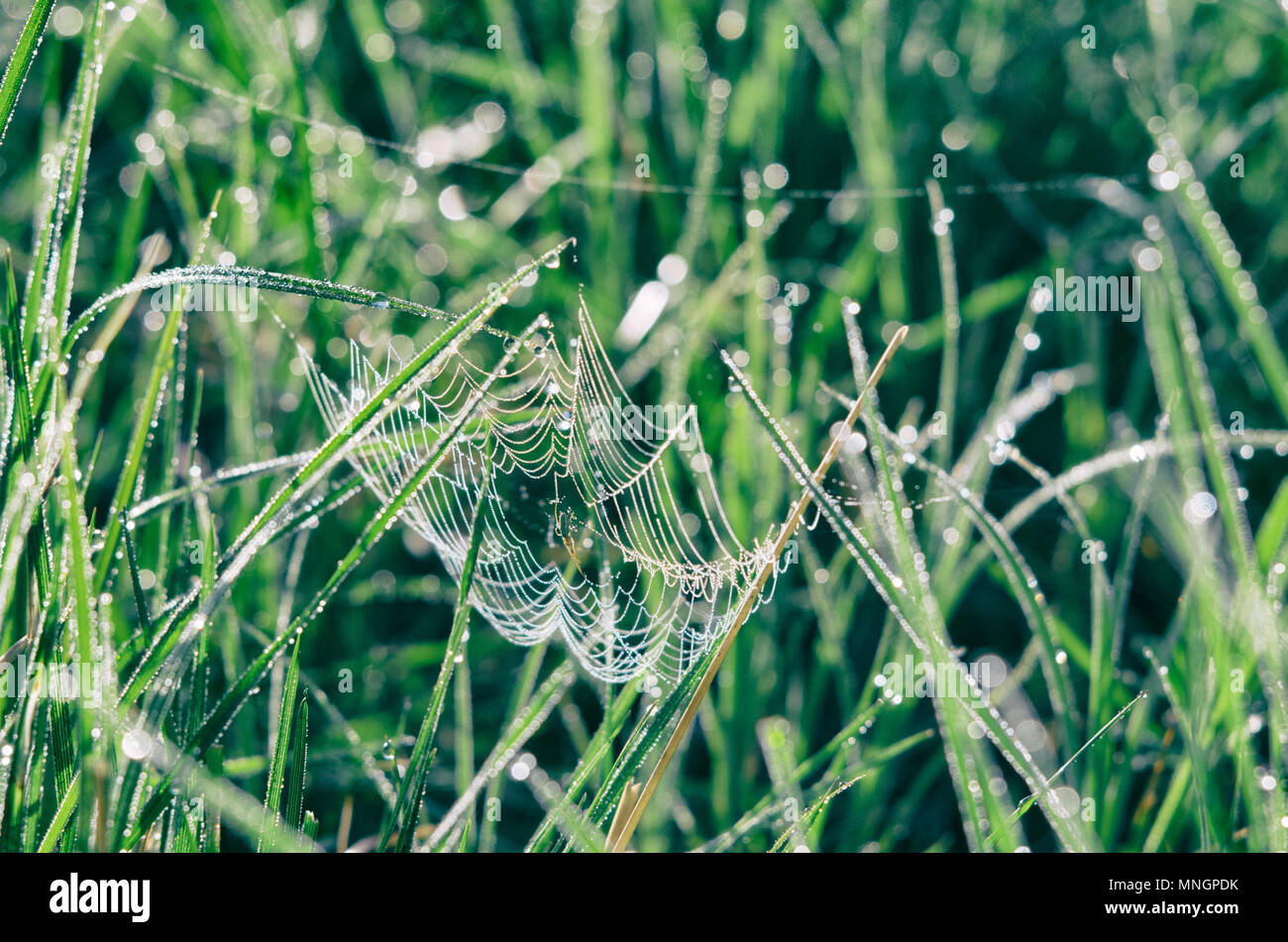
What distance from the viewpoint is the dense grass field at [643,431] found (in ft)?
2.33

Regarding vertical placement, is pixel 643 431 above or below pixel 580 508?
above

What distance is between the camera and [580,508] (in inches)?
43.1

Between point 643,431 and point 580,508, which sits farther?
point 643,431

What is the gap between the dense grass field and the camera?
28.0 inches

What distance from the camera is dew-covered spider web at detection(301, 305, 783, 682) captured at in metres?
1.00

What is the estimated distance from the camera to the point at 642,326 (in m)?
A: 1.30

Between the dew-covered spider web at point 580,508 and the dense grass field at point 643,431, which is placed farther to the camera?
the dew-covered spider web at point 580,508

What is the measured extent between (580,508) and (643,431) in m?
0.16

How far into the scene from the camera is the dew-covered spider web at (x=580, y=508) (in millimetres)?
1002

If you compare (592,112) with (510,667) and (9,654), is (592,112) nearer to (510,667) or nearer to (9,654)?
(510,667)

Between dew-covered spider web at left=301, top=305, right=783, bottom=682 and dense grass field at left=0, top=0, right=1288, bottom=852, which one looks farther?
dew-covered spider web at left=301, top=305, right=783, bottom=682
